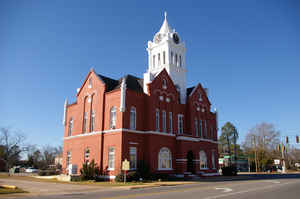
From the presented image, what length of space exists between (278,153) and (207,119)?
144 feet

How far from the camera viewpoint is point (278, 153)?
242 ft

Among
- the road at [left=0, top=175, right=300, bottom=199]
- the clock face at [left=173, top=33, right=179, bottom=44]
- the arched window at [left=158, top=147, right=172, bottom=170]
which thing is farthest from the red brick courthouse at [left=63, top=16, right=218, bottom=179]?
the road at [left=0, top=175, right=300, bottom=199]

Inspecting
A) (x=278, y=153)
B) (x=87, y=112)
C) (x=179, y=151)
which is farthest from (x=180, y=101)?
(x=278, y=153)

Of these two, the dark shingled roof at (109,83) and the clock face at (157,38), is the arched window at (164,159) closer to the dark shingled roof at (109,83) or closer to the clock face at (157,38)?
the dark shingled roof at (109,83)

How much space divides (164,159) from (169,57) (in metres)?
17.7

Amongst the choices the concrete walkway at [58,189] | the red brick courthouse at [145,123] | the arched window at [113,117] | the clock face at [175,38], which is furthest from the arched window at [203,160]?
the concrete walkway at [58,189]

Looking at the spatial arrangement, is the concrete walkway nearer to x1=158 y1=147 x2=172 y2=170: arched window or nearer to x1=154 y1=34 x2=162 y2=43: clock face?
x1=158 y1=147 x2=172 y2=170: arched window

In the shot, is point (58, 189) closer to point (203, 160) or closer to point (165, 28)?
point (203, 160)

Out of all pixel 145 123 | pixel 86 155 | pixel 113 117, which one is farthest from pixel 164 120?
pixel 86 155

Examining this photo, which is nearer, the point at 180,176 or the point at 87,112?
the point at 180,176

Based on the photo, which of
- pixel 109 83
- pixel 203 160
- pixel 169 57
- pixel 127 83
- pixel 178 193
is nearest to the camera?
pixel 178 193

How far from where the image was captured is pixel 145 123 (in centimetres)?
3284

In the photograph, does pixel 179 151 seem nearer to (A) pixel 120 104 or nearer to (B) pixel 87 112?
(A) pixel 120 104

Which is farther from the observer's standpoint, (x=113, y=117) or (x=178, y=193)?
(x=113, y=117)
